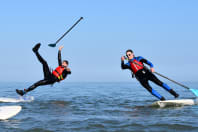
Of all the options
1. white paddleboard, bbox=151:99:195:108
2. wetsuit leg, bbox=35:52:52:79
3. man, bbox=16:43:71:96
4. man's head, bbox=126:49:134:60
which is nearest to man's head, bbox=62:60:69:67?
man, bbox=16:43:71:96

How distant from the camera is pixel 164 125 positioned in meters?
6.74

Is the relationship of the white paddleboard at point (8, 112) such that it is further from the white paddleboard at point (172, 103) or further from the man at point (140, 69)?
the white paddleboard at point (172, 103)

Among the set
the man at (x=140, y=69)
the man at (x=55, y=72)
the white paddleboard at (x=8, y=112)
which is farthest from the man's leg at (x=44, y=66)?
the white paddleboard at (x=8, y=112)

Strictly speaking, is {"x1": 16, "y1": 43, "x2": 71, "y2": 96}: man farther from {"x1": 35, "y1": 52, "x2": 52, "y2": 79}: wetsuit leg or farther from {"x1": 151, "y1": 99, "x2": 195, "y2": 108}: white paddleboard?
{"x1": 151, "y1": 99, "x2": 195, "y2": 108}: white paddleboard

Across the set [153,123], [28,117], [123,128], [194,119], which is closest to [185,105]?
[194,119]

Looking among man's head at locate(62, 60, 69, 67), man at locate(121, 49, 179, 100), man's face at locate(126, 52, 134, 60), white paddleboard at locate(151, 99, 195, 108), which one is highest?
man's head at locate(62, 60, 69, 67)

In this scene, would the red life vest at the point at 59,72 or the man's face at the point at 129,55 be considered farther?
the red life vest at the point at 59,72

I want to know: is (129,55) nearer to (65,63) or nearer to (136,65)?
(136,65)

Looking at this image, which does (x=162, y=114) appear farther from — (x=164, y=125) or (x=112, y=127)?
(x=112, y=127)

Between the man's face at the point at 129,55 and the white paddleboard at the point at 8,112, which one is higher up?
the man's face at the point at 129,55

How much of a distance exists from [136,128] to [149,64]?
478 cm

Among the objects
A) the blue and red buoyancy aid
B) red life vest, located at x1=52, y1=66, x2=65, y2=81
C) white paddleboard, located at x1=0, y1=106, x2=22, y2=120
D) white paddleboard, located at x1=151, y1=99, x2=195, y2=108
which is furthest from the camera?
red life vest, located at x1=52, y1=66, x2=65, y2=81

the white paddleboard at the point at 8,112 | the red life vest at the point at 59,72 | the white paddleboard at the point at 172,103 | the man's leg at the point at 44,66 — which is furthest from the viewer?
the red life vest at the point at 59,72

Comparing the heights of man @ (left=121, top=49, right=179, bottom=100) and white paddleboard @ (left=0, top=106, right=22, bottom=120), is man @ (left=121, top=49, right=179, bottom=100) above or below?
above
